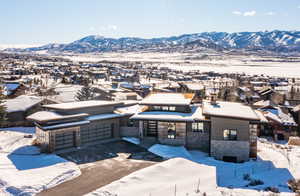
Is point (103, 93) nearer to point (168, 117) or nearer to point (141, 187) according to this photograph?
point (168, 117)

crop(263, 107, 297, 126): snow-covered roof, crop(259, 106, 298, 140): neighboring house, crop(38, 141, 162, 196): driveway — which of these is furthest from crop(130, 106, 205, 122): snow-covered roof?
crop(263, 107, 297, 126): snow-covered roof

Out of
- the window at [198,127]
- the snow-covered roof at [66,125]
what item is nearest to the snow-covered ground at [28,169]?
the snow-covered roof at [66,125]

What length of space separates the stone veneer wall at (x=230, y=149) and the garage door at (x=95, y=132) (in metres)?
10.2

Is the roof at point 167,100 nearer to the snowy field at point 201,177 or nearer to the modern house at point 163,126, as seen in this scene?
the modern house at point 163,126

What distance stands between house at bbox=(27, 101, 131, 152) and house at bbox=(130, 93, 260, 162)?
3.21 meters

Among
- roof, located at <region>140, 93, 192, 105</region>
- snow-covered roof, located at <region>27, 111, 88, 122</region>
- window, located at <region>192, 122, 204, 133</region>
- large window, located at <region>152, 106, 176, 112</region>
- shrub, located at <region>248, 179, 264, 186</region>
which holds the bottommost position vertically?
shrub, located at <region>248, 179, 264, 186</region>

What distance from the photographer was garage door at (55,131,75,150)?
22141 millimetres

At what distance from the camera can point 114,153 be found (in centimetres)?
2233

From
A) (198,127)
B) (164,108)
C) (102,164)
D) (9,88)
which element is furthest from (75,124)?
(9,88)

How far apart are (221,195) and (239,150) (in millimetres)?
8851

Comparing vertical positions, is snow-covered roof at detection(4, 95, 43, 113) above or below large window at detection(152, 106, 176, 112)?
below

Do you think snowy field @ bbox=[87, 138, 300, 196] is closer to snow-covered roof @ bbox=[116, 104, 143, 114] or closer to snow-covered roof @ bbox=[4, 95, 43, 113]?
snow-covered roof @ bbox=[116, 104, 143, 114]

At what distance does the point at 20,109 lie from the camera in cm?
3319

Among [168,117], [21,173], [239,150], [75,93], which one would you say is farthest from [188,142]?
[75,93]
